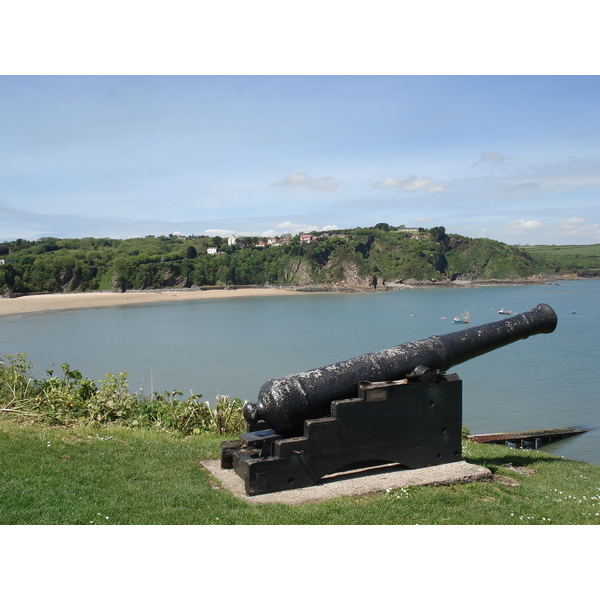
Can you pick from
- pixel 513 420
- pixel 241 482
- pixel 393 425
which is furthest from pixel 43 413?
pixel 513 420

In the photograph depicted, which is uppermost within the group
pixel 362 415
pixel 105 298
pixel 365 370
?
pixel 365 370

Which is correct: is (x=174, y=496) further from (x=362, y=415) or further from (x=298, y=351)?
(x=298, y=351)

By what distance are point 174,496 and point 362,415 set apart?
5.16 feet

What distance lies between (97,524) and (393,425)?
7.91 feet

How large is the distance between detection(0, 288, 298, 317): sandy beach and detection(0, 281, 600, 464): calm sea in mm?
9823

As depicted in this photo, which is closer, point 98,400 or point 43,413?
point 43,413

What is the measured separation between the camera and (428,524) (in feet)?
12.3

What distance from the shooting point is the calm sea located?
1750cm

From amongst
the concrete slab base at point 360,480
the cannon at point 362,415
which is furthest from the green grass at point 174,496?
the cannon at point 362,415

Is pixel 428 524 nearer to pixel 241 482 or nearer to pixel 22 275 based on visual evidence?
pixel 241 482

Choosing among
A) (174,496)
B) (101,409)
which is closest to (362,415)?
(174,496)

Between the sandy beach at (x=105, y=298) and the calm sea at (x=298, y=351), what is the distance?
9823 mm

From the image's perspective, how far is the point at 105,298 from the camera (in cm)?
8419

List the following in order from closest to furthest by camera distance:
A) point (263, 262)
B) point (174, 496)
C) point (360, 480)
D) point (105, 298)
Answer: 1. point (174, 496)
2. point (360, 480)
3. point (105, 298)
4. point (263, 262)
